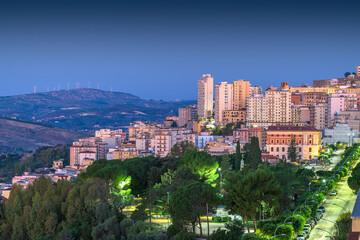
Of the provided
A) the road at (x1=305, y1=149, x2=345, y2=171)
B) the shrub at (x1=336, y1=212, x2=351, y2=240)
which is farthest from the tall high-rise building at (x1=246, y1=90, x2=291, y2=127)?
the shrub at (x1=336, y1=212, x2=351, y2=240)

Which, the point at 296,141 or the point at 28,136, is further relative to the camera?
the point at 28,136

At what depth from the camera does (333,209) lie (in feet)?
114

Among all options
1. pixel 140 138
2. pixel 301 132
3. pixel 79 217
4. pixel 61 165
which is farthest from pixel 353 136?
pixel 79 217

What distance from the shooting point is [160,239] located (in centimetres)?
2758

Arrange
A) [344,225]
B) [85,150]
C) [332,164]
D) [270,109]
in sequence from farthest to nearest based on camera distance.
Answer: [85,150], [270,109], [332,164], [344,225]

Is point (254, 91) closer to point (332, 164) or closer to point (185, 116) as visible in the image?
point (185, 116)

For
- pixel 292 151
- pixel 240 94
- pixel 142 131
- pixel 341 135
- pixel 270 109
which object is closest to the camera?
pixel 292 151

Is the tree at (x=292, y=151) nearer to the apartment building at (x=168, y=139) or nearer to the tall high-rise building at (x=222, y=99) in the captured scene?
the apartment building at (x=168, y=139)

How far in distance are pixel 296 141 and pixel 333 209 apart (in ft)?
110

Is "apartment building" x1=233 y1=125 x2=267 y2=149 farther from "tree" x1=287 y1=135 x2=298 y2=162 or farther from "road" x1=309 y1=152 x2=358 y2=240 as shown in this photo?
"road" x1=309 y1=152 x2=358 y2=240

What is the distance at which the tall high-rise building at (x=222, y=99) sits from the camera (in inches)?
3952

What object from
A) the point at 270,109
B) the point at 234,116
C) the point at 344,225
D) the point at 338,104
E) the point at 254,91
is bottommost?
the point at 344,225

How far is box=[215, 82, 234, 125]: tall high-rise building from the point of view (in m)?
100

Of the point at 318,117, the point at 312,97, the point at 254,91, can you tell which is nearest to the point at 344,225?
the point at 318,117
